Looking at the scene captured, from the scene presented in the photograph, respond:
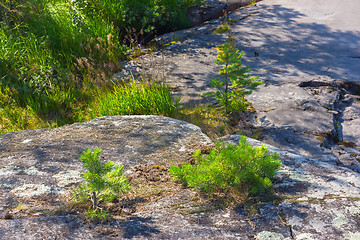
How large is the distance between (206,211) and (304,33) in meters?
5.30

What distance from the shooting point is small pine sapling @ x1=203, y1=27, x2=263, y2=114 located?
361cm

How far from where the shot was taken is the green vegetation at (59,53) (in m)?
4.52

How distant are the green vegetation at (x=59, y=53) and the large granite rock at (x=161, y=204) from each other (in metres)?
1.94

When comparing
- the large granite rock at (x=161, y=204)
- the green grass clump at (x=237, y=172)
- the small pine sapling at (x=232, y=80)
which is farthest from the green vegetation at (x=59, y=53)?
the green grass clump at (x=237, y=172)

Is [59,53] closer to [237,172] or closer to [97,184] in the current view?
[97,184]

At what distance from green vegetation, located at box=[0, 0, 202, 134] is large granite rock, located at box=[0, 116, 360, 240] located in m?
1.94

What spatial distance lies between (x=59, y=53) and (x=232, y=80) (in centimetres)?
291

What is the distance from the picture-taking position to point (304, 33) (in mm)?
6141

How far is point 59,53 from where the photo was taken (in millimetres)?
5145

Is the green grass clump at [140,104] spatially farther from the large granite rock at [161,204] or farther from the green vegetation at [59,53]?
the large granite rock at [161,204]

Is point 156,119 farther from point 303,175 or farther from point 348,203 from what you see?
point 348,203

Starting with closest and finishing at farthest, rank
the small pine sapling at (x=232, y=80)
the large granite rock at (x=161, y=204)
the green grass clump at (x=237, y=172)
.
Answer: the large granite rock at (x=161, y=204) → the green grass clump at (x=237, y=172) → the small pine sapling at (x=232, y=80)

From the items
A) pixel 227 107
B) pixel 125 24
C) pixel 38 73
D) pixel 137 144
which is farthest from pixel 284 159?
pixel 125 24

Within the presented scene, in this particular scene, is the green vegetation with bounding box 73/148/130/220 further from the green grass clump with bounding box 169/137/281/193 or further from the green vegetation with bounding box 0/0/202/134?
the green vegetation with bounding box 0/0/202/134
